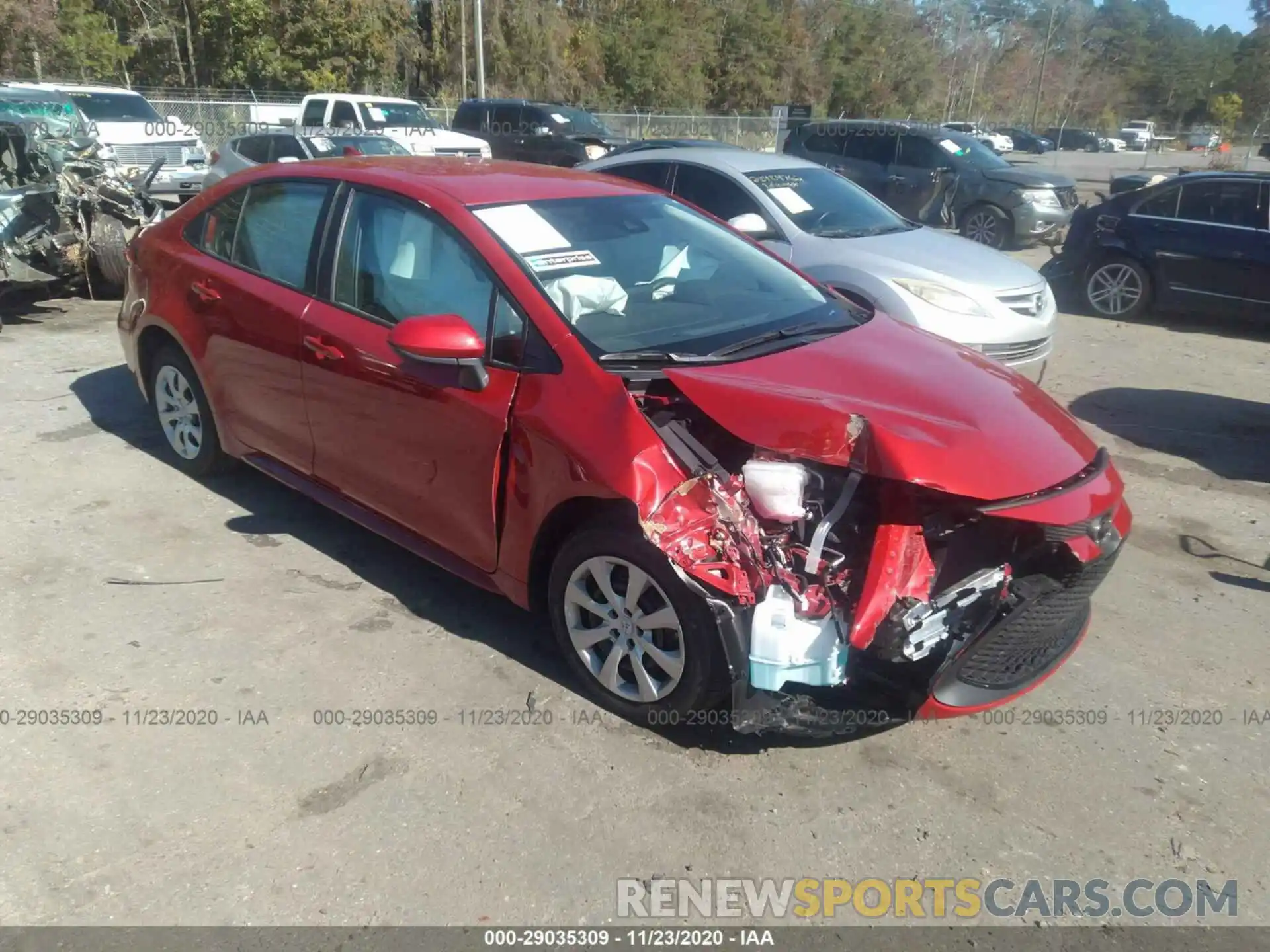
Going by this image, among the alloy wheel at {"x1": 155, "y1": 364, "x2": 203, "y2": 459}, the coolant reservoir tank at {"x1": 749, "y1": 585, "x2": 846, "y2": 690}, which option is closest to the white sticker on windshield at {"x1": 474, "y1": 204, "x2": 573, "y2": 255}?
the coolant reservoir tank at {"x1": 749, "y1": 585, "x2": 846, "y2": 690}

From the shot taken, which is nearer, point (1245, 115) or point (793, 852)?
point (793, 852)

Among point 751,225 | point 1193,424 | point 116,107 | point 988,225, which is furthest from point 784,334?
point 116,107

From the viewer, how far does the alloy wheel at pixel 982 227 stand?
1474 centimetres

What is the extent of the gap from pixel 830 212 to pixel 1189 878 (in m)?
5.73

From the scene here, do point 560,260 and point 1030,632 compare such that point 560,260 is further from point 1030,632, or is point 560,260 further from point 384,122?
point 384,122

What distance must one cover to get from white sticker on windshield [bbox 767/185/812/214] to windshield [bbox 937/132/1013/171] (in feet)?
27.6

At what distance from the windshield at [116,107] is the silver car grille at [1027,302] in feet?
52.0

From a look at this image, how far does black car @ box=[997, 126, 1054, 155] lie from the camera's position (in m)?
46.9

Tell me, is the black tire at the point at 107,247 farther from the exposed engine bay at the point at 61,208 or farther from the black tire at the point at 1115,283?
the black tire at the point at 1115,283

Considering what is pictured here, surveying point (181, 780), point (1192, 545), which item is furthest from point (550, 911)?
point (1192, 545)

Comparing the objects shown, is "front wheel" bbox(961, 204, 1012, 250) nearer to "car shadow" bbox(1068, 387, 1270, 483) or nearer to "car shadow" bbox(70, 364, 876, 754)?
"car shadow" bbox(1068, 387, 1270, 483)

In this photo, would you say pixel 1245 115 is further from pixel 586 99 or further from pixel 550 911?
pixel 550 911

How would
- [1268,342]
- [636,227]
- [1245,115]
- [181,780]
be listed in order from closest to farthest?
[181,780] → [636,227] → [1268,342] → [1245,115]

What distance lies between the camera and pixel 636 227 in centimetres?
421
